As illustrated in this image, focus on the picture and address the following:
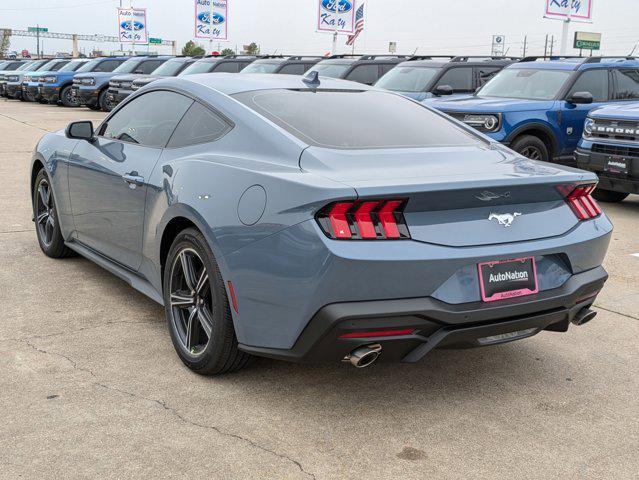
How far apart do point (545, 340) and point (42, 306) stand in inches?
120

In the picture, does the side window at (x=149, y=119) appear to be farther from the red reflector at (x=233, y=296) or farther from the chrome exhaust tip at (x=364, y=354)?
the chrome exhaust tip at (x=364, y=354)

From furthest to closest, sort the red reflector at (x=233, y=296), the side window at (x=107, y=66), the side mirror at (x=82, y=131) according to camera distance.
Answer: the side window at (x=107, y=66) → the side mirror at (x=82, y=131) → the red reflector at (x=233, y=296)

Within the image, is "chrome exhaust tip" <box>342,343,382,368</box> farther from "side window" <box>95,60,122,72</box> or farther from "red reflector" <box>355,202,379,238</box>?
"side window" <box>95,60,122,72</box>

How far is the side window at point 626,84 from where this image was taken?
38.1 feet

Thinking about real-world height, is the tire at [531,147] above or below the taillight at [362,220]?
below

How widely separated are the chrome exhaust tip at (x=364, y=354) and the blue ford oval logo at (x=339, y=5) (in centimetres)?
2999

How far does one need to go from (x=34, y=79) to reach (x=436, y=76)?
2091 centimetres

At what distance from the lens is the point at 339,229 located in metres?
3.12

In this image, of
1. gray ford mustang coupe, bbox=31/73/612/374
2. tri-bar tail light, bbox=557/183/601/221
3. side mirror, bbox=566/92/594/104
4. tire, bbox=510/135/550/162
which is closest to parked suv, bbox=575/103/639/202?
tire, bbox=510/135/550/162

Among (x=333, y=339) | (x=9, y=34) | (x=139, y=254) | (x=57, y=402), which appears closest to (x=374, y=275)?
(x=333, y=339)

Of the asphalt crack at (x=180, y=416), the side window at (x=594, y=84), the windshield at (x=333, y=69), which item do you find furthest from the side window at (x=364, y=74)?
the asphalt crack at (x=180, y=416)

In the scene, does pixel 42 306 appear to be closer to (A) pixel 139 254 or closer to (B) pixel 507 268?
(A) pixel 139 254

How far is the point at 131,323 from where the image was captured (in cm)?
471

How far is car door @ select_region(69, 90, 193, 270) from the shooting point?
4.53 meters
